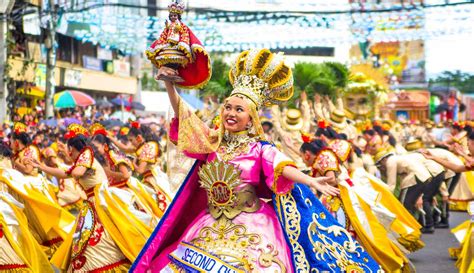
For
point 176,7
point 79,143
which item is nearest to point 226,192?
point 176,7

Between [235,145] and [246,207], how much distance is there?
1.33 feet

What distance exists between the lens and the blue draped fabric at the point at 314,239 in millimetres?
5805

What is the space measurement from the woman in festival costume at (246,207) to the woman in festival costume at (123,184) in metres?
2.36

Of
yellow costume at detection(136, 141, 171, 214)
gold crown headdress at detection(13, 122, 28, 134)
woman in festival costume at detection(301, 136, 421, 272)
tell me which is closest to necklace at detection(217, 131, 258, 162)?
woman in festival costume at detection(301, 136, 421, 272)

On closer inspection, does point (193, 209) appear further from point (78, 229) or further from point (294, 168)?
point (78, 229)

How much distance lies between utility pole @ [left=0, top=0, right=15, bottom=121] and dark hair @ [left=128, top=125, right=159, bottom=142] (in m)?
9.38

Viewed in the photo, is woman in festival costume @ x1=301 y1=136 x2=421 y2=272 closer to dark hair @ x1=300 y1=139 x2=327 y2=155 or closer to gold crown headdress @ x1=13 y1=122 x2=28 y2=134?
dark hair @ x1=300 y1=139 x2=327 y2=155

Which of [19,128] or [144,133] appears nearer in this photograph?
[19,128]

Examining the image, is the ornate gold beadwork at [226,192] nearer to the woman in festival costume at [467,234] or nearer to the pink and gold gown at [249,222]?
the pink and gold gown at [249,222]

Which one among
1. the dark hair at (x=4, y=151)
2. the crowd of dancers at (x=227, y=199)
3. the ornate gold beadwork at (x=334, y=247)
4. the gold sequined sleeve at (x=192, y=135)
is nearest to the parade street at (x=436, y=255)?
the crowd of dancers at (x=227, y=199)

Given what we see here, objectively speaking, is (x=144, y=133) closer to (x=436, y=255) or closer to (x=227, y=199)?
(x=436, y=255)

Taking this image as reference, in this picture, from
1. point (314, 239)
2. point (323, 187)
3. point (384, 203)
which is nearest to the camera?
point (323, 187)

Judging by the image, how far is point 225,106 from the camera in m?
5.99

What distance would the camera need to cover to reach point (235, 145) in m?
6.00
